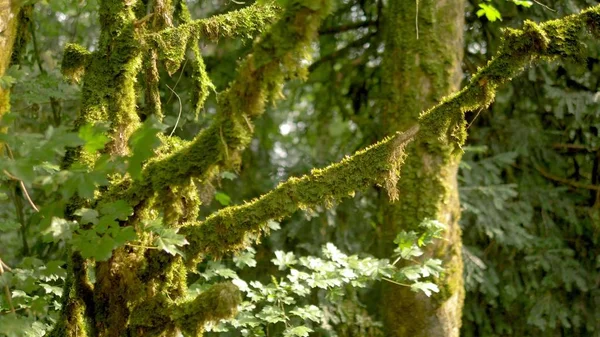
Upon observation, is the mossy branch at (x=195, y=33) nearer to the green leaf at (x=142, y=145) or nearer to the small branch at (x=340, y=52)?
the green leaf at (x=142, y=145)

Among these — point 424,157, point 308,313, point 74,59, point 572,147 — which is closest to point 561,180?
point 572,147

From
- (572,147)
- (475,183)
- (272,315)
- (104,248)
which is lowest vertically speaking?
(104,248)

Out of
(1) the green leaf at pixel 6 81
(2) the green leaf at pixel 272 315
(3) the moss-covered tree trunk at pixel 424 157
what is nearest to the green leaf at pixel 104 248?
(1) the green leaf at pixel 6 81

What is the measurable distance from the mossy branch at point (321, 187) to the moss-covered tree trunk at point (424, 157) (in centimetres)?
188

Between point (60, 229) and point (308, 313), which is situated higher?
point (308, 313)

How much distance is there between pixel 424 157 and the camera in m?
4.34

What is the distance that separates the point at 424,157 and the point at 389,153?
1.99 metres

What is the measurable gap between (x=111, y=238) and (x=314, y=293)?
3.13 meters

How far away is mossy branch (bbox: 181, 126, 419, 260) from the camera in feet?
7.95

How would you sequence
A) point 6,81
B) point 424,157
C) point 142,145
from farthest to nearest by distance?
point 424,157
point 6,81
point 142,145

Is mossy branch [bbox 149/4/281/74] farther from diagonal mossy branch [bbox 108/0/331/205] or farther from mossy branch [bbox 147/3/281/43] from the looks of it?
diagonal mossy branch [bbox 108/0/331/205]

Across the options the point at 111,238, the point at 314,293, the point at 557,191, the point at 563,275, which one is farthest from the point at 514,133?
the point at 111,238

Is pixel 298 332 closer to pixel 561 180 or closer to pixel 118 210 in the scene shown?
pixel 118 210

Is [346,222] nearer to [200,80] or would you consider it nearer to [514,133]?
[514,133]
